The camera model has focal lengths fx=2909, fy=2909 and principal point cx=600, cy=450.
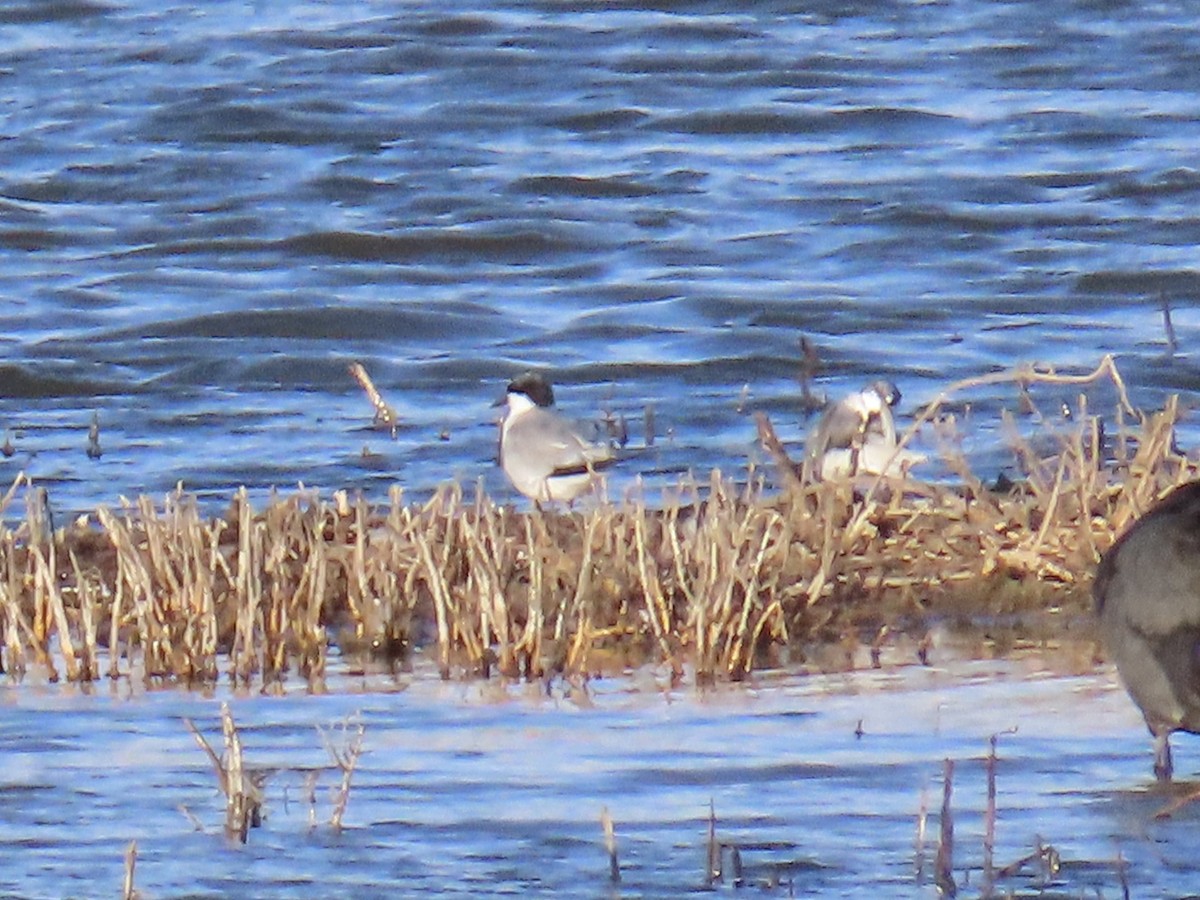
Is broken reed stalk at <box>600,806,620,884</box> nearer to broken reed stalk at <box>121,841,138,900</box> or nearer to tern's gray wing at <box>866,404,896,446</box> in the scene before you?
broken reed stalk at <box>121,841,138,900</box>

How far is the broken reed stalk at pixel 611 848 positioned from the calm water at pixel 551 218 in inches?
246

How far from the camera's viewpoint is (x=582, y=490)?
1105 cm

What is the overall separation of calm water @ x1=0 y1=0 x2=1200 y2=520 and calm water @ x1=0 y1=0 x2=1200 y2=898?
0.04 m

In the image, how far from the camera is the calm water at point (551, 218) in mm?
14766

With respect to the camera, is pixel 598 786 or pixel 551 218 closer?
pixel 598 786

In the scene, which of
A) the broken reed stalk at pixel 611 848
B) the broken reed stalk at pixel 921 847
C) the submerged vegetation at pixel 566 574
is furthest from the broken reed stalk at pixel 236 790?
the submerged vegetation at pixel 566 574

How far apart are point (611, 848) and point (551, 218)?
1457cm

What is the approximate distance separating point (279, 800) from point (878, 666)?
2.10 m

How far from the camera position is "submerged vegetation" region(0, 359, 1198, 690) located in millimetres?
7426

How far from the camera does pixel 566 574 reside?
799 centimetres

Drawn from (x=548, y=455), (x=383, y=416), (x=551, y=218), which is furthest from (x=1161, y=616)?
(x=551, y=218)

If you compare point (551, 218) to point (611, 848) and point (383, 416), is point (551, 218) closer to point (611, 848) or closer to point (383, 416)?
point (383, 416)

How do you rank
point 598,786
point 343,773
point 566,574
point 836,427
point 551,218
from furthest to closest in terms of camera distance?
point 551,218
point 836,427
point 566,574
point 598,786
point 343,773

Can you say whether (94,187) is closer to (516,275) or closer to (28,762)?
(516,275)
